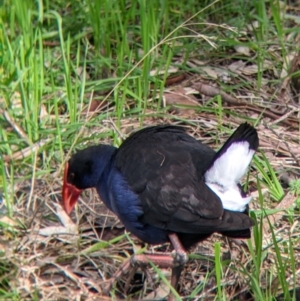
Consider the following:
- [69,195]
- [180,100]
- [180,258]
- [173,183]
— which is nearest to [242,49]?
[180,100]

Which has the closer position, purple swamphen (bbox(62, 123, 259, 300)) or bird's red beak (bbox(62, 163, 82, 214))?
purple swamphen (bbox(62, 123, 259, 300))

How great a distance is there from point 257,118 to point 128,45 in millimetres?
955

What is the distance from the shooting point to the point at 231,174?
377cm

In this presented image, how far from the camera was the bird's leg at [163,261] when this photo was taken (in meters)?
3.88

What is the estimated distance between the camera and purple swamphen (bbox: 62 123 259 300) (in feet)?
12.3

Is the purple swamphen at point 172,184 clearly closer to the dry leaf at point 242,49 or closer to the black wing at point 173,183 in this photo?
the black wing at point 173,183

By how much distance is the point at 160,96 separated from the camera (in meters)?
5.10

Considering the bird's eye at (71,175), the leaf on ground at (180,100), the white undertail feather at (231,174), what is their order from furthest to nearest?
the leaf on ground at (180,100) → the bird's eye at (71,175) → the white undertail feather at (231,174)

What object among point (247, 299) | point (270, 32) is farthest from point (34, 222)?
point (270, 32)

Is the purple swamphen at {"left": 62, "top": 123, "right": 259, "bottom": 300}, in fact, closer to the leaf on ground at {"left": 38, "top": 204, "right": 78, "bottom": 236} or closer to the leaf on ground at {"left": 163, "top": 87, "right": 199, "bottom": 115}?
the leaf on ground at {"left": 38, "top": 204, "right": 78, "bottom": 236}

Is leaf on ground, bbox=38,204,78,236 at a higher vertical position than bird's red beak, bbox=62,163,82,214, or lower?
lower

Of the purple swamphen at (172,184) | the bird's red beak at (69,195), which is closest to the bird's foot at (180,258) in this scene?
the purple swamphen at (172,184)

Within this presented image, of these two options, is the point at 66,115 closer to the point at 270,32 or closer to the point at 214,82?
the point at 214,82

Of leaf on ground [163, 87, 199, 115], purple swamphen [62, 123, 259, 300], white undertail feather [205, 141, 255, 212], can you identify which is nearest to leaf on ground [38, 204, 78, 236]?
purple swamphen [62, 123, 259, 300]
